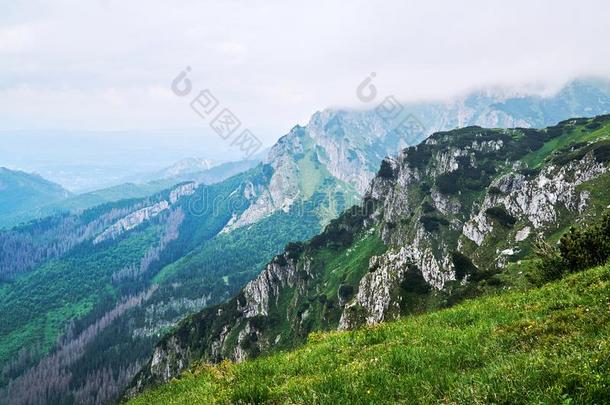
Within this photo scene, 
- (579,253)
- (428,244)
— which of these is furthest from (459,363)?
(428,244)

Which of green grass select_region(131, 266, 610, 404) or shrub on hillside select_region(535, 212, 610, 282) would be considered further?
shrub on hillside select_region(535, 212, 610, 282)

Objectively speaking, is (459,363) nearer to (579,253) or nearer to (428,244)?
(579,253)

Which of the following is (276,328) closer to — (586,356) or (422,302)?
(422,302)

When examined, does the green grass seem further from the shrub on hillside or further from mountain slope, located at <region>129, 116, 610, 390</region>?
mountain slope, located at <region>129, 116, 610, 390</region>

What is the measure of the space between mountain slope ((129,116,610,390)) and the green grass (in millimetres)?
43395

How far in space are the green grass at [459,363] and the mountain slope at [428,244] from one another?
43395mm

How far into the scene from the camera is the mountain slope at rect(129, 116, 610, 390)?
76562 mm

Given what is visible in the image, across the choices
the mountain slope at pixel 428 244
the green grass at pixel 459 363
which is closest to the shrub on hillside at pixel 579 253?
the green grass at pixel 459 363

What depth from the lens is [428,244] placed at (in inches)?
4948

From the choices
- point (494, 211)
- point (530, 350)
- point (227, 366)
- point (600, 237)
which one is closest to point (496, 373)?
point (530, 350)

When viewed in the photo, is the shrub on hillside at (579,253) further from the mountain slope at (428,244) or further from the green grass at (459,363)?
the mountain slope at (428,244)

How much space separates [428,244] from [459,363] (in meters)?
119

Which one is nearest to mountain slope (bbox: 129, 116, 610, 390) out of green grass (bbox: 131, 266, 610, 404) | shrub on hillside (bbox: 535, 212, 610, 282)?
shrub on hillside (bbox: 535, 212, 610, 282)

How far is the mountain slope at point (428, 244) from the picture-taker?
251ft
